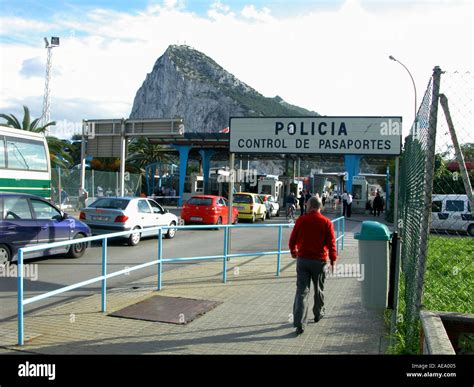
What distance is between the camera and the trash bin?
21.9 ft

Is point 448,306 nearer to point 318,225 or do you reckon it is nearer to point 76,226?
point 318,225

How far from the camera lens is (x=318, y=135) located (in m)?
10.6

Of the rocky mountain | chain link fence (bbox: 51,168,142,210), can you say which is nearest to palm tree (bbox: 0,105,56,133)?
chain link fence (bbox: 51,168,142,210)

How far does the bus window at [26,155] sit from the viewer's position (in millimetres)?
14999

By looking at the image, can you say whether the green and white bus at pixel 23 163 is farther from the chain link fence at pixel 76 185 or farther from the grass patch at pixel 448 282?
the chain link fence at pixel 76 185

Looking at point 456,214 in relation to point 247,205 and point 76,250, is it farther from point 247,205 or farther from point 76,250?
point 76,250

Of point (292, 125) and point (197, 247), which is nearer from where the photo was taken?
point (292, 125)

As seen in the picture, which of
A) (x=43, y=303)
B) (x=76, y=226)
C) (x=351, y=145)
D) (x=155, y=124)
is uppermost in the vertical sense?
(x=155, y=124)

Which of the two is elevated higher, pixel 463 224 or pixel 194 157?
pixel 194 157

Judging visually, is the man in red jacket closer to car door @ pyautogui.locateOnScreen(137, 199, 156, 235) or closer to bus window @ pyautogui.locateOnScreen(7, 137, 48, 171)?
car door @ pyautogui.locateOnScreen(137, 199, 156, 235)

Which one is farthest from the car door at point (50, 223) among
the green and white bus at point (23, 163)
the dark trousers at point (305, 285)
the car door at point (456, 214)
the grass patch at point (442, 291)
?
the car door at point (456, 214)

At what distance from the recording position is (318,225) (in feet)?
20.5
